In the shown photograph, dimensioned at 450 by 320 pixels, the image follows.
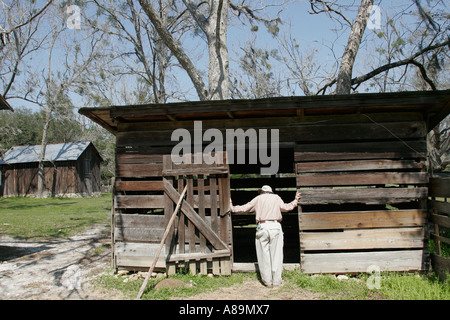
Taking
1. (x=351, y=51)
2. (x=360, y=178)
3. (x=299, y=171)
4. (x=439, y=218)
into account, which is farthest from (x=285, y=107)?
(x=351, y=51)

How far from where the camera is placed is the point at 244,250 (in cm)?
864

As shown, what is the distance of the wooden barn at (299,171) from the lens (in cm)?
588

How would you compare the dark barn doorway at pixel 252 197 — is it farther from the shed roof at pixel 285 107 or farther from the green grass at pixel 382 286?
the shed roof at pixel 285 107

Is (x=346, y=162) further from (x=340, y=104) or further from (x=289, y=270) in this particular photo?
(x=289, y=270)

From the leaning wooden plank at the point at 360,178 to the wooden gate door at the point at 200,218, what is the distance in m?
1.52

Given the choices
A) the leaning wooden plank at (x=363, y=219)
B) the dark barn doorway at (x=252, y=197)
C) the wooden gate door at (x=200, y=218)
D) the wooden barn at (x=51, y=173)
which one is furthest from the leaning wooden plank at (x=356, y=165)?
the wooden barn at (x=51, y=173)

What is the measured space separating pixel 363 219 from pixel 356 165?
38.8 inches

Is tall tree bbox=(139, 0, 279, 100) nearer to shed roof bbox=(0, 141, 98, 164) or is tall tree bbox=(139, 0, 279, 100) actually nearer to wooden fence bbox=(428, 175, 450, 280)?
wooden fence bbox=(428, 175, 450, 280)

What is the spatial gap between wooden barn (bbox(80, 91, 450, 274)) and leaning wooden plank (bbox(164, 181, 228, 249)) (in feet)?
0.06

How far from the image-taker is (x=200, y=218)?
6082mm

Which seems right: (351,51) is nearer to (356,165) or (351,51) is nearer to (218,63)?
(218,63)

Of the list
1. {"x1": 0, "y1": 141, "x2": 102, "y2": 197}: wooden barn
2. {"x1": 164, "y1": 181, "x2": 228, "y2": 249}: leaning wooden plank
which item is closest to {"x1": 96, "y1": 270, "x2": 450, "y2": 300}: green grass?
{"x1": 164, "y1": 181, "x2": 228, "y2": 249}: leaning wooden plank

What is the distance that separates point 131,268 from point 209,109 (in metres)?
3.38
